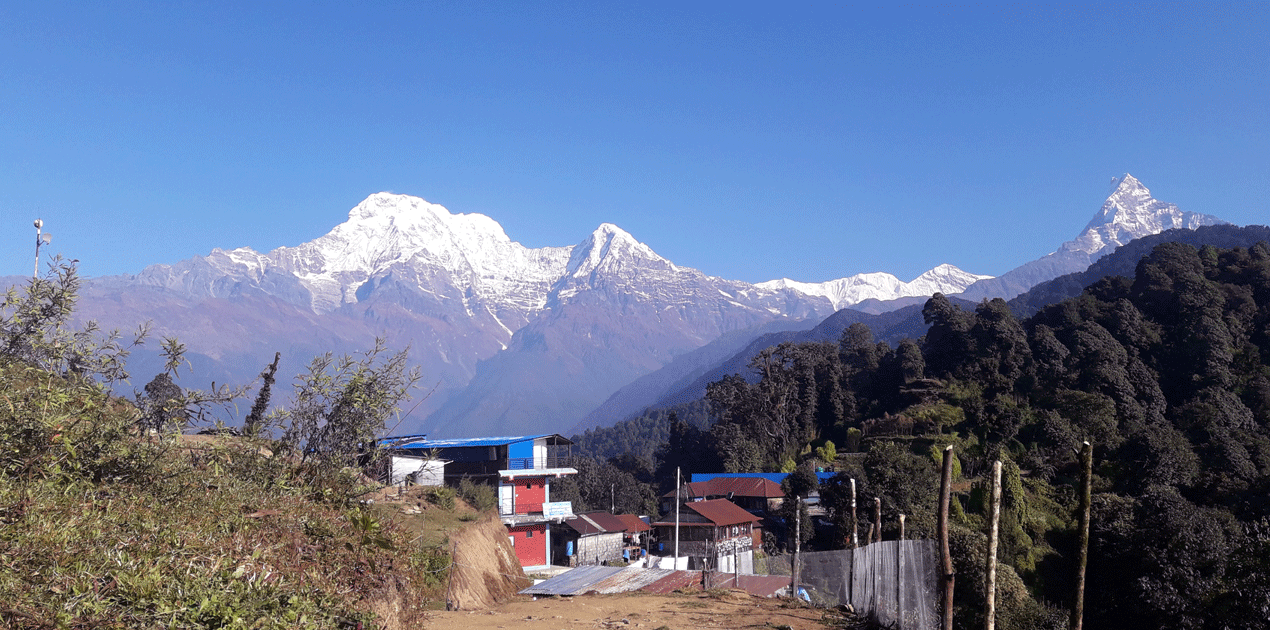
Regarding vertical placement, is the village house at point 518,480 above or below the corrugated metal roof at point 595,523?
→ above

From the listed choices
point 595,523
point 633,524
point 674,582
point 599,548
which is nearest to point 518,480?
point 595,523

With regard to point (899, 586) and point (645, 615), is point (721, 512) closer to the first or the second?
point (645, 615)

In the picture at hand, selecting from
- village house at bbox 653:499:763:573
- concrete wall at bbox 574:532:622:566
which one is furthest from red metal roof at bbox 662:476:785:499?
concrete wall at bbox 574:532:622:566

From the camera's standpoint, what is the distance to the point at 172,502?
6.70 metres

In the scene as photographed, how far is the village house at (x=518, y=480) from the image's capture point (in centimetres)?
3966

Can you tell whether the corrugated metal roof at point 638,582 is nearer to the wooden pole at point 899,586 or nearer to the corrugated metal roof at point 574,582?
the corrugated metal roof at point 574,582

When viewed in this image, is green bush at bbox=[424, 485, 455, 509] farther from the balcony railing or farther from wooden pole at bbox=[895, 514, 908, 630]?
wooden pole at bbox=[895, 514, 908, 630]

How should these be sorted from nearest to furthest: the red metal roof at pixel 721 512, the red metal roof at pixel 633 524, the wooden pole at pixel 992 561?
the wooden pole at pixel 992 561 < the red metal roof at pixel 721 512 < the red metal roof at pixel 633 524

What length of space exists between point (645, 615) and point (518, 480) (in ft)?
91.9

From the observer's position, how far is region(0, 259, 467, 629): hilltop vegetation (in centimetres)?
451

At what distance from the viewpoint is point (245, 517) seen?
6.36 metres

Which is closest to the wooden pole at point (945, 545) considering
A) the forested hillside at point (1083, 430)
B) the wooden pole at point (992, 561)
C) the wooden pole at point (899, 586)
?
the wooden pole at point (992, 561)

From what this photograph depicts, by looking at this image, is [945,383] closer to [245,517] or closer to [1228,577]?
[1228,577]

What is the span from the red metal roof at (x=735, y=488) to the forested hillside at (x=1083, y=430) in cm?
350
